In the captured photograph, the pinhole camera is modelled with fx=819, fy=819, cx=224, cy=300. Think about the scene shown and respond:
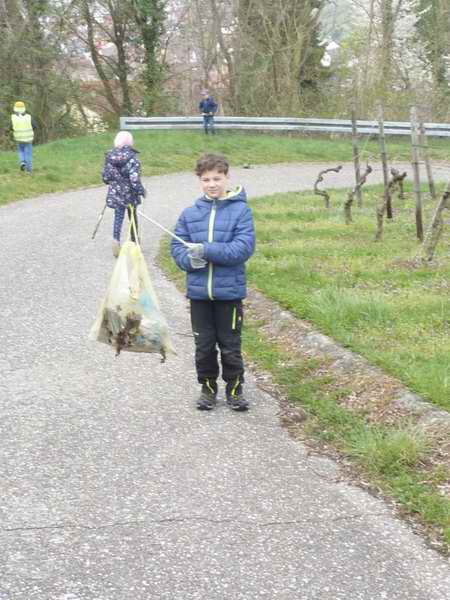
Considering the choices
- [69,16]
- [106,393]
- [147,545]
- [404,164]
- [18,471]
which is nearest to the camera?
[147,545]

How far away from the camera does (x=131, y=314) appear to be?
5199 millimetres

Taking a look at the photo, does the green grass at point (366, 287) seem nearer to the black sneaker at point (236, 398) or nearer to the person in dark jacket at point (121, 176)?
the black sneaker at point (236, 398)

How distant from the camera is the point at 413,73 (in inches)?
1271

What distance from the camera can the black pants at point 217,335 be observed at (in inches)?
213

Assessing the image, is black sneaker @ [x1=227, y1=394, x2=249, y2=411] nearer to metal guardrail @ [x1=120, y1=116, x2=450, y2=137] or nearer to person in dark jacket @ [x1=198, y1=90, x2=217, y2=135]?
metal guardrail @ [x1=120, y1=116, x2=450, y2=137]

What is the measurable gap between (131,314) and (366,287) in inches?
154

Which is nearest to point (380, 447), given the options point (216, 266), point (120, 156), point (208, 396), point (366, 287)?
point (208, 396)

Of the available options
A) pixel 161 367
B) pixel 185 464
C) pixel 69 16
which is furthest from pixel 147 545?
pixel 69 16

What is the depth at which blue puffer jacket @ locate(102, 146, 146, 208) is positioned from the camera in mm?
10266

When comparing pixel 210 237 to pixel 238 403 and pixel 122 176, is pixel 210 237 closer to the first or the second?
pixel 238 403

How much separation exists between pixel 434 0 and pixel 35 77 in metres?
16.4

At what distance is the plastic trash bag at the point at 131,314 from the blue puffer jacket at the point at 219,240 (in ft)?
0.90

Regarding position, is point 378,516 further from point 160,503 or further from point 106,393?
point 106,393

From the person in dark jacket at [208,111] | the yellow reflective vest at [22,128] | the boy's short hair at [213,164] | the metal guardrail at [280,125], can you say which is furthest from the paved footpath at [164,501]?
the metal guardrail at [280,125]
